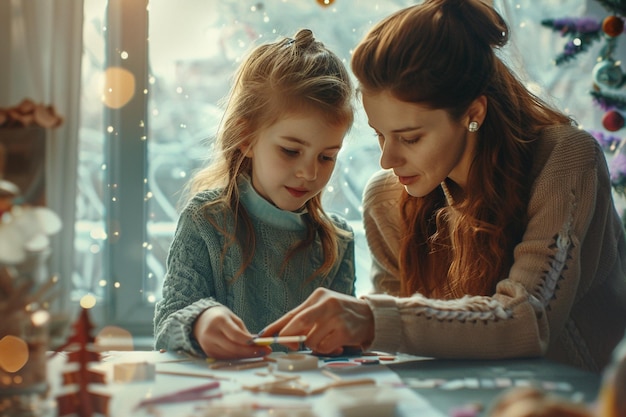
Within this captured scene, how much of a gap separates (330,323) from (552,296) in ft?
1.23

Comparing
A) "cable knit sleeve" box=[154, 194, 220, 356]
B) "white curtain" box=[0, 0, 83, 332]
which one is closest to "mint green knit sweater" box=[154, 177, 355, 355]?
"cable knit sleeve" box=[154, 194, 220, 356]

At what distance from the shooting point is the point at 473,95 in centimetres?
145

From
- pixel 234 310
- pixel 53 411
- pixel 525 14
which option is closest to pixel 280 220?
pixel 234 310

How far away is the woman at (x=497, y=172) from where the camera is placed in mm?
1268

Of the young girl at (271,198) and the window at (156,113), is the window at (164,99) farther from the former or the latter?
the young girl at (271,198)

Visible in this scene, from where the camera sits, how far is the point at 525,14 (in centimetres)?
279

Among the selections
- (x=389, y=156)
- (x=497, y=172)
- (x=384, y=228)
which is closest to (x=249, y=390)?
(x=389, y=156)

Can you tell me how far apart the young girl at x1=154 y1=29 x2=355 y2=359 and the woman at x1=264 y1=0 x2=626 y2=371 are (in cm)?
15

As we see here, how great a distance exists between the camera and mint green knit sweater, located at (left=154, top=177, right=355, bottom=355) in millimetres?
1490

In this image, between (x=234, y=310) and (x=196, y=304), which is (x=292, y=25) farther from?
(x=196, y=304)

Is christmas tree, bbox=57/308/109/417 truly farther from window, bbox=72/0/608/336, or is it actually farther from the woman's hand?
window, bbox=72/0/608/336

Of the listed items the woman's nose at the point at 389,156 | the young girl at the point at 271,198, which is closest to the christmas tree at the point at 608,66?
the young girl at the point at 271,198

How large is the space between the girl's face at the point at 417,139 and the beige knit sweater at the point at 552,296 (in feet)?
0.51

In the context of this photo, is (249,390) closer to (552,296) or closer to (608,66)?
(552,296)
